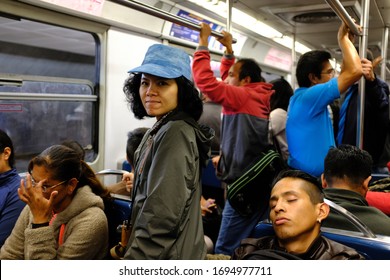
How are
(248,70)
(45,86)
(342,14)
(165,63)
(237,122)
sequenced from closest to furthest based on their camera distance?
(165,63) → (342,14) → (237,122) → (248,70) → (45,86)

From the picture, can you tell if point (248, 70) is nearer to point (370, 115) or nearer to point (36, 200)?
point (370, 115)

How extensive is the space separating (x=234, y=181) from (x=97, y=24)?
1.96 metres

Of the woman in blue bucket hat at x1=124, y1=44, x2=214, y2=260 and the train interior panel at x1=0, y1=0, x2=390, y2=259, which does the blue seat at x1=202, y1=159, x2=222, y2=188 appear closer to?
the train interior panel at x1=0, y1=0, x2=390, y2=259

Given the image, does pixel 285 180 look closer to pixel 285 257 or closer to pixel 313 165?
pixel 285 257

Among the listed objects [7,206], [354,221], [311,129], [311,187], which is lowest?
[7,206]

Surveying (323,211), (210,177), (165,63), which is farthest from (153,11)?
(210,177)

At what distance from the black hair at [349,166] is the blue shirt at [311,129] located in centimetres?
30

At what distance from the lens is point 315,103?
87.4 inches

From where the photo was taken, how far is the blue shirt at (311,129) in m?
2.24

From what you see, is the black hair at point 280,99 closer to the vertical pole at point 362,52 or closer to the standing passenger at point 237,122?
the standing passenger at point 237,122

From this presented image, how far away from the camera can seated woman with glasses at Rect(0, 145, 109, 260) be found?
5.47 ft

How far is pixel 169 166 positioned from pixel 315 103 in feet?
4.16

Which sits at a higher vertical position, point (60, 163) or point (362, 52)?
point (362, 52)

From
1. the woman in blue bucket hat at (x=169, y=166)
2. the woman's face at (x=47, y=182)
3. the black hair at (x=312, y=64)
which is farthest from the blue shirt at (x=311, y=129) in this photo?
the woman's face at (x=47, y=182)
